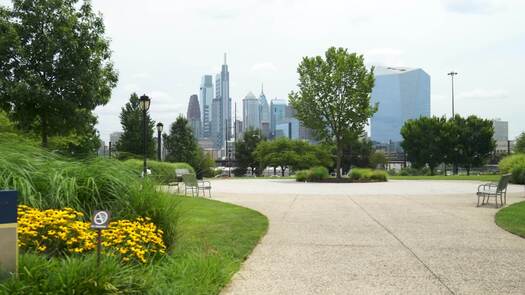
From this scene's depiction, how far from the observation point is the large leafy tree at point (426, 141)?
62.2 m

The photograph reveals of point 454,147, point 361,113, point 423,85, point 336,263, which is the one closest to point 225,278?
point 336,263

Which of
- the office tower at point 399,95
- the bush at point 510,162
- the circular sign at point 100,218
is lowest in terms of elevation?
the circular sign at point 100,218

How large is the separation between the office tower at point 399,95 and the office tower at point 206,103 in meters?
73.5

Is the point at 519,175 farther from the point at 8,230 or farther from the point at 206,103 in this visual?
the point at 206,103

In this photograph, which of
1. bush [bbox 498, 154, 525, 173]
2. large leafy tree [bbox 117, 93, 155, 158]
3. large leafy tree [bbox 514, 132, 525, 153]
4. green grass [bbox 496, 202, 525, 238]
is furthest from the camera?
large leafy tree [bbox 514, 132, 525, 153]

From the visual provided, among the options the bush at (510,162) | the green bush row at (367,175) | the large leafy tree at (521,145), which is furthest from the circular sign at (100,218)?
the large leafy tree at (521,145)

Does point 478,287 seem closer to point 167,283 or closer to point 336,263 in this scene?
point 336,263

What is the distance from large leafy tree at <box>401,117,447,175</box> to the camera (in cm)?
6225

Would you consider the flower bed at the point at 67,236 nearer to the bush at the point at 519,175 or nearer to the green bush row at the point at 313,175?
the bush at the point at 519,175

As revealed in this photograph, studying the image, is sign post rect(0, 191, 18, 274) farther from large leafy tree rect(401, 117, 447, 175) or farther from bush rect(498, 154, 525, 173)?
large leafy tree rect(401, 117, 447, 175)

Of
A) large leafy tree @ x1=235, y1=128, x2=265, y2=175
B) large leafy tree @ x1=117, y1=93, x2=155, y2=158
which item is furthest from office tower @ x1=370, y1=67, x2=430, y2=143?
large leafy tree @ x1=117, y1=93, x2=155, y2=158

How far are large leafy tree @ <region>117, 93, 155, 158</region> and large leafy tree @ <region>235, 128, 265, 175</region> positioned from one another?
96.6 ft

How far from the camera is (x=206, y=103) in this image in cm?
17812

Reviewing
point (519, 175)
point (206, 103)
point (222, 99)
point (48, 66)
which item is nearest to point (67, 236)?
point (48, 66)
